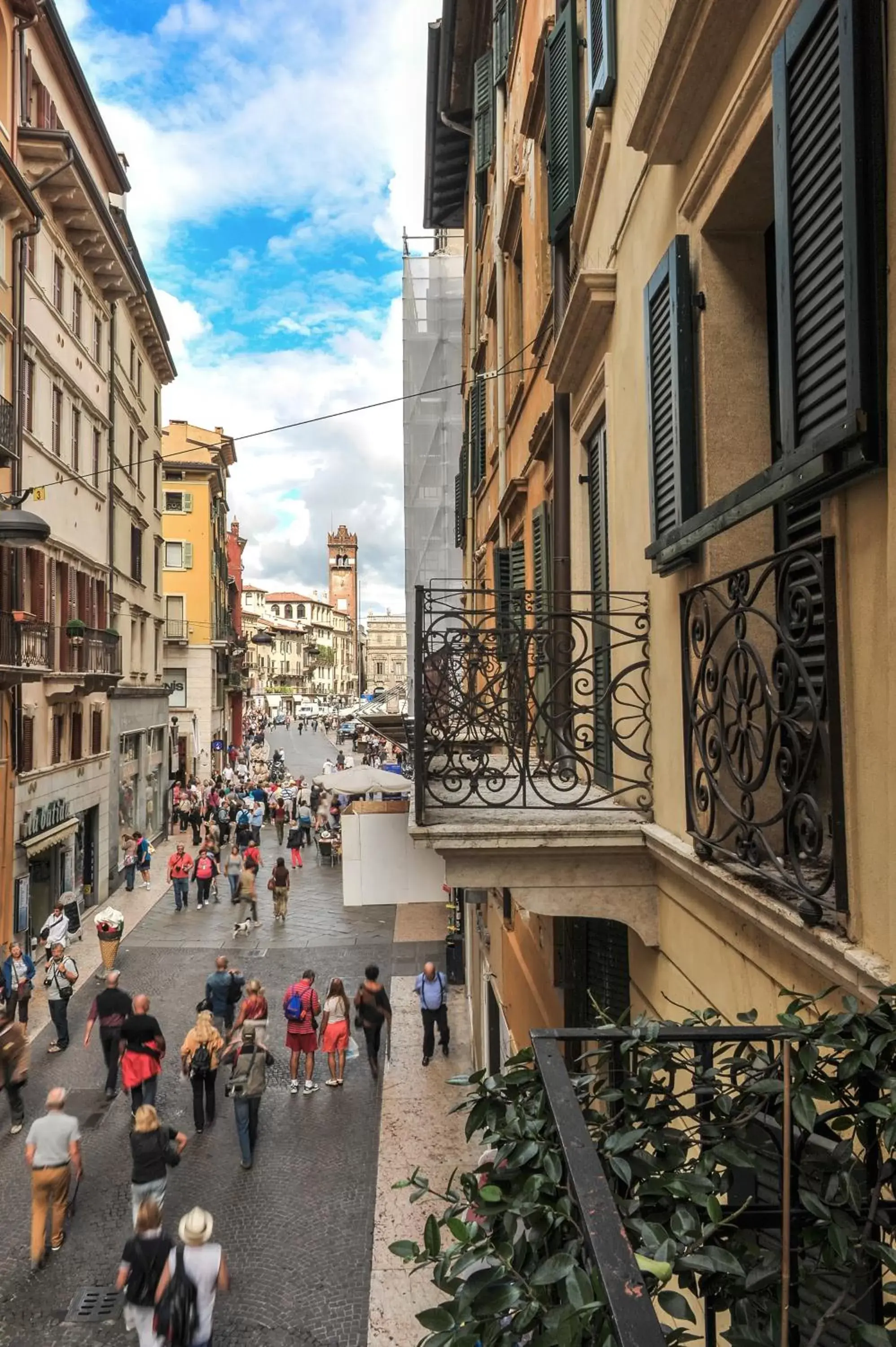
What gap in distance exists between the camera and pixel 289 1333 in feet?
21.8

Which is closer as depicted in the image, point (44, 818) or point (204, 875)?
point (44, 818)

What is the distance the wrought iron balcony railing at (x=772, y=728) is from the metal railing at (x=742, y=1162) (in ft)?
1.83

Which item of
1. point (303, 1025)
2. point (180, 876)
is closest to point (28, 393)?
point (180, 876)

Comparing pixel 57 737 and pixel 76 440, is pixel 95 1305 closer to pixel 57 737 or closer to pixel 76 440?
pixel 57 737

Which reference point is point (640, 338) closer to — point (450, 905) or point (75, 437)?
point (450, 905)

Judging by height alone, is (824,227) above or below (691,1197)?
above

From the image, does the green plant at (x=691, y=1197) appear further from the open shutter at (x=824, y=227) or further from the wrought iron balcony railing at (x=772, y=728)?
the open shutter at (x=824, y=227)

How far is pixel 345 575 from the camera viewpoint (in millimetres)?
163875

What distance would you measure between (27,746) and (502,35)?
565 inches


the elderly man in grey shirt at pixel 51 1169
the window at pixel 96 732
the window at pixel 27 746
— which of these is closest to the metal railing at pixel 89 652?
the window at pixel 96 732

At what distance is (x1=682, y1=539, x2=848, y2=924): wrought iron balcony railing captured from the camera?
92.4 inches

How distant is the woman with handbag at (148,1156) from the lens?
7.50 metres

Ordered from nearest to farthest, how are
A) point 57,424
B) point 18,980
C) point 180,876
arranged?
point 18,980, point 57,424, point 180,876

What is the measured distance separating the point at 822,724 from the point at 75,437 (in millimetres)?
21912
